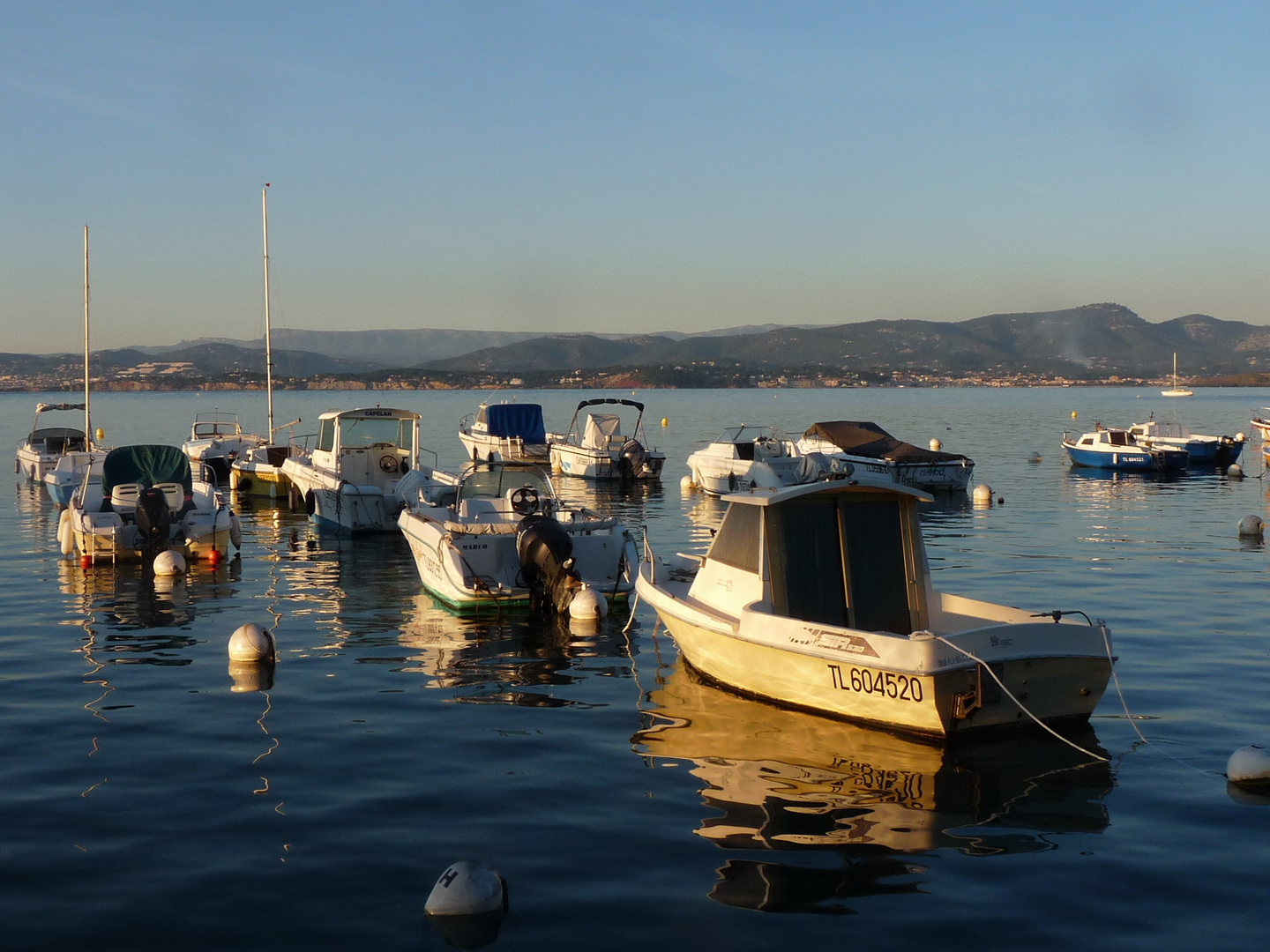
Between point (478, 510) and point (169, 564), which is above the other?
point (478, 510)

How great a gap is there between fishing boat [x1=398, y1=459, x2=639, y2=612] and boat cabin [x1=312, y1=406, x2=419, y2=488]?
36.9ft

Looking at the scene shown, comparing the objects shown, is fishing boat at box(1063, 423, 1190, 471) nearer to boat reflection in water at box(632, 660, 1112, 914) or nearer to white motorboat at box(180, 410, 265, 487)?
white motorboat at box(180, 410, 265, 487)

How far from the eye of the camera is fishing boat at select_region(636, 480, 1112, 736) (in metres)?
11.3

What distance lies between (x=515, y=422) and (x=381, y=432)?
822 inches

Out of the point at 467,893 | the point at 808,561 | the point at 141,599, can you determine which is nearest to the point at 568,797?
the point at 467,893

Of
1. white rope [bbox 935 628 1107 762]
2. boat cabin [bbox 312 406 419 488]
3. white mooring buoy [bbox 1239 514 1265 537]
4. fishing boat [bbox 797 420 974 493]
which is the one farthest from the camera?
fishing boat [bbox 797 420 974 493]

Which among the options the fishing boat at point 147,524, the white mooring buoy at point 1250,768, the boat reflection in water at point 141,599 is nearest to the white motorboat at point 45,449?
the fishing boat at point 147,524

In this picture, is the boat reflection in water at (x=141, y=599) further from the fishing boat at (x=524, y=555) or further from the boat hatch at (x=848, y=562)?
the boat hatch at (x=848, y=562)

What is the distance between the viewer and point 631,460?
4378 cm

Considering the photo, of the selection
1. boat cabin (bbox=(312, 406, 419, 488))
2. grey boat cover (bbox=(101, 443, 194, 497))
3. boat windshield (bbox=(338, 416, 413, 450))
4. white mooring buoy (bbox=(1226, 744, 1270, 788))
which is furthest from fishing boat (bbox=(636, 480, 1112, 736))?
boat windshield (bbox=(338, 416, 413, 450))

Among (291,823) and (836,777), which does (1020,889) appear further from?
(291,823)

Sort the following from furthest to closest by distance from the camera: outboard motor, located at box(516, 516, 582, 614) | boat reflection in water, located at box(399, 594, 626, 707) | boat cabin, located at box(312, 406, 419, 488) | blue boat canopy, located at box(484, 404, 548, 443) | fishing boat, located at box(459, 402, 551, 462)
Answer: blue boat canopy, located at box(484, 404, 548, 443)
fishing boat, located at box(459, 402, 551, 462)
boat cabin, located at box(312, 406, 419, 488)
outboard motor, located at box(516, 516, 582, 614)
boat reflection in water, located at box(399, 594, 626, 707)

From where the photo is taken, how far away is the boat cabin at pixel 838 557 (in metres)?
13.3

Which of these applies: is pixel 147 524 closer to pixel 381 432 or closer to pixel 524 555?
pixel 524 555
